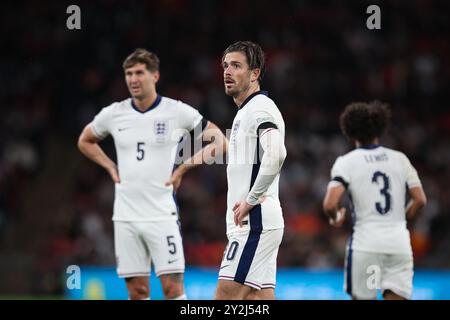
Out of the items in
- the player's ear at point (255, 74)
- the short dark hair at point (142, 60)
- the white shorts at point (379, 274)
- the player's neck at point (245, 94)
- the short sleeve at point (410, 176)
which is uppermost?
the short dark hair at point (142, 60)

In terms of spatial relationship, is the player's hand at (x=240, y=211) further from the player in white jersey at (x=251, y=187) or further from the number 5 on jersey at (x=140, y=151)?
the number 5 on jersey at (x=140, y=151)

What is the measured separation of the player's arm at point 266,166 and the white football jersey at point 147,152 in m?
1.78

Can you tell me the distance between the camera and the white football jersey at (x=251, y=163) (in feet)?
19.6

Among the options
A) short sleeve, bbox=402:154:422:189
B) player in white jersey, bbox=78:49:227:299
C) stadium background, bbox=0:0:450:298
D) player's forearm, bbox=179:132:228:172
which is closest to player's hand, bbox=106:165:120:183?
player in white jersey, bbox=78:49:227:299

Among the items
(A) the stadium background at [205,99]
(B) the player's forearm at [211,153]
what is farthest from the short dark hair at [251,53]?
(A) the stadium background at [205,99]

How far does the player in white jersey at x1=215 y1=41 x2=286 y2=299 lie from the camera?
5.88 meters

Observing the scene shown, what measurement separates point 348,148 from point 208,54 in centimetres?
413

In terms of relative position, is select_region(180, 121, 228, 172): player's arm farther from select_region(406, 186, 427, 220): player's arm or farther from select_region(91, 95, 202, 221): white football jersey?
select_region(406, 186, 427, 220): player's arm

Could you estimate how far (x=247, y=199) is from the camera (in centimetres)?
589

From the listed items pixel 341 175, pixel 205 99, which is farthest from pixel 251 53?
pixel 205 99

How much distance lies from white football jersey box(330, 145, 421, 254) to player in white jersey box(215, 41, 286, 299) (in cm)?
140

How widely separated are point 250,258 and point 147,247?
1.93 meters

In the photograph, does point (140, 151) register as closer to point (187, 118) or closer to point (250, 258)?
point (187, 118)

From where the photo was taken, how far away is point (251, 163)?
6.01 meters
